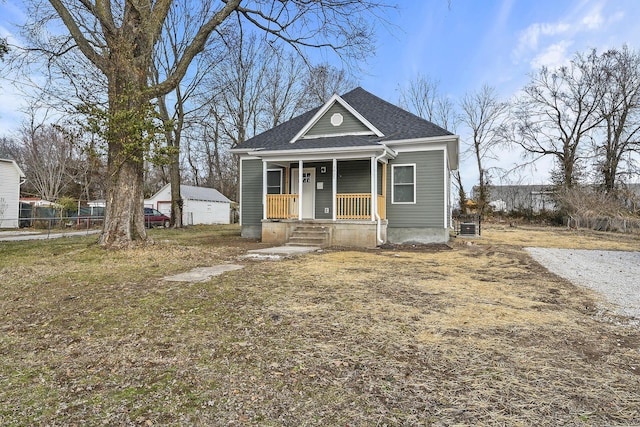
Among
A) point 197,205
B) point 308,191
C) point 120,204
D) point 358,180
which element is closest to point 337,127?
point 358,180

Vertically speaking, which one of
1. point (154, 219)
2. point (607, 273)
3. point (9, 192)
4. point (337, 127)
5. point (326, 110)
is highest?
point (326, 110)

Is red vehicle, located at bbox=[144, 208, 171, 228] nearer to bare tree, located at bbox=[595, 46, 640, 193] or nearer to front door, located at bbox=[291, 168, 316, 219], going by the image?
front door, located at bbox=[291, 168, 316, 219]

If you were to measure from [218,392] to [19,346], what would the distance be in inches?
81.0

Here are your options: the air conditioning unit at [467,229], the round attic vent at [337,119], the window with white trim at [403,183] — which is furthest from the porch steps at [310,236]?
the air conditioning unit at [467,229]

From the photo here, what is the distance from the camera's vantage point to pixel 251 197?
14969mm

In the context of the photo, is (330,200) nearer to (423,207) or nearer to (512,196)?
(423,207)

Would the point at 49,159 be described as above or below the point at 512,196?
above

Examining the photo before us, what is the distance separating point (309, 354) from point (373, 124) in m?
12.2

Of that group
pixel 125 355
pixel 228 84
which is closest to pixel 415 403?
pixel 125 355

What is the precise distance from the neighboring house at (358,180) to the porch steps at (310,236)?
40 millimetres

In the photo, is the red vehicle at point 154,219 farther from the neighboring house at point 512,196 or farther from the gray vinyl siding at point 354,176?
the neighboring house at point 512,196

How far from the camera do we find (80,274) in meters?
6.09

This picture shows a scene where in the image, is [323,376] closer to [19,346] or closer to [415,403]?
[415,403]

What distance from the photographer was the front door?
14047 millimetres
